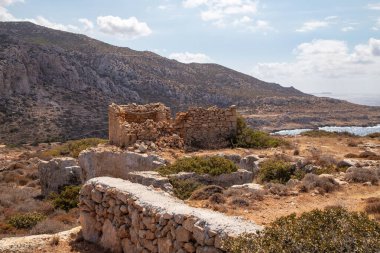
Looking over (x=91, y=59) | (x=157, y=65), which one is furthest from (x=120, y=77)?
(x=157, y=65)

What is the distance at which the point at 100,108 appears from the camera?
65062mm

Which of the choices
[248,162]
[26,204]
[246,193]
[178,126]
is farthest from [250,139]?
[26,204]

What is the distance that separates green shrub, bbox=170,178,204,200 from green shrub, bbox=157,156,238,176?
0.79m

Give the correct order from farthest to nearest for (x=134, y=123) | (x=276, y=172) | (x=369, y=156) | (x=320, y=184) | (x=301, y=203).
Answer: (x=134, y=123), (x=369, y=156), (x=276, y=172), (x=320, y=184), (x=301, y=203)

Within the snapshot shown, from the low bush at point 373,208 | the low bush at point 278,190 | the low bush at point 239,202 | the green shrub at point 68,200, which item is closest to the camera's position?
the low bush at point 373,208

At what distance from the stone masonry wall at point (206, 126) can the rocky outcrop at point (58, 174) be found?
4.81 metres

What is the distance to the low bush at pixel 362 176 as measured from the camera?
11273 mm

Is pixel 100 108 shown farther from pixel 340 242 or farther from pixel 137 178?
pixel 340 242

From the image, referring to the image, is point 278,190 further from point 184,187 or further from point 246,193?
point 184,187

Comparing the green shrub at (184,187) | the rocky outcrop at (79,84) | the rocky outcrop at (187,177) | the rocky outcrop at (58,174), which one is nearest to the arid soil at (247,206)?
the green shrub at (184,187)

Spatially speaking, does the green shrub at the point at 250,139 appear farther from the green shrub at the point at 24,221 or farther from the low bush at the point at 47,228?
the low bush at the point at 47,228

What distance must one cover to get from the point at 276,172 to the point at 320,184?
2033mm

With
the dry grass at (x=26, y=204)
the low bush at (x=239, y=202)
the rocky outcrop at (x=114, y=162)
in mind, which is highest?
the low bush at (x=239, y=202)

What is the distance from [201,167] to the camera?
12.2 metres
